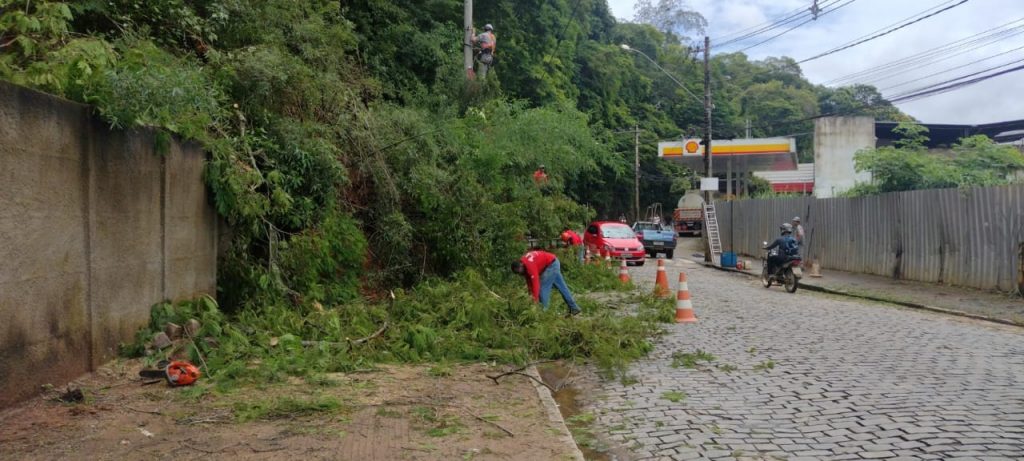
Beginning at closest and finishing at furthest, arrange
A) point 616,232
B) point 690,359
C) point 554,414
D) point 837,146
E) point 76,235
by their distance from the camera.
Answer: point 554,414 < point 76,235 < point 690,359 < point 616,232 < point 837,146

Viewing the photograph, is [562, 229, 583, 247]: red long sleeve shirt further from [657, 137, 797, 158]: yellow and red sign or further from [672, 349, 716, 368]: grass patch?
[657, 137, 797, 158]: yellow and red sign

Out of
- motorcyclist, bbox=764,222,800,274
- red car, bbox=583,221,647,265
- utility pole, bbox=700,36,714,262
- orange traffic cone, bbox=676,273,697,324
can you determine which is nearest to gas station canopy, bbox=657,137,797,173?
utility pole, bbox=700,36,714,262

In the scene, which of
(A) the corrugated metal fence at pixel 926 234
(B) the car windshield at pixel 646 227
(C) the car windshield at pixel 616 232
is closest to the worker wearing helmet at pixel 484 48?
(C) the car windshield at pixel 616 232

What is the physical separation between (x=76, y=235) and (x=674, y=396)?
18.1 feet

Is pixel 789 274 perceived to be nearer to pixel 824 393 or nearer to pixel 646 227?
pixel 824 393

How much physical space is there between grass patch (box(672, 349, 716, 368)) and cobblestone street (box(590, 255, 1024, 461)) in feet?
0.06

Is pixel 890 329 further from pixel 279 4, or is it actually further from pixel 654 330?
pixel 279 4

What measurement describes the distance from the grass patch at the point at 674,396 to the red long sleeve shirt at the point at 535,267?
3.57 metres

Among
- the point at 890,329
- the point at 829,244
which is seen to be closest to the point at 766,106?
the point at 829,244

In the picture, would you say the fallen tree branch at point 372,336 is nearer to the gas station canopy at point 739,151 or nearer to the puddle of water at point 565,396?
the puddle of water at point 565,396

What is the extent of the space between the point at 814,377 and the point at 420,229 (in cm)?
739

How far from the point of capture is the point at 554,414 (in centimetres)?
584

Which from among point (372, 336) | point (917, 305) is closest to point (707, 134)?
point (917, 305)

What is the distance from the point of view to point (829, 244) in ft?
68.0
